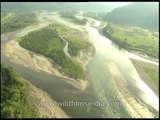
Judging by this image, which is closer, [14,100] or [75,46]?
[14,100]

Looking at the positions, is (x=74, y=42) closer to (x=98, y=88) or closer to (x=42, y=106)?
(x=98, y=88)

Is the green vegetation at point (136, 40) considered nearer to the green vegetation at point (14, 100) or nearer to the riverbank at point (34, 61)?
the riverbank at point (34, 61)

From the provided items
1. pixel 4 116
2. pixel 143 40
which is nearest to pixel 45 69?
pixel 4 116

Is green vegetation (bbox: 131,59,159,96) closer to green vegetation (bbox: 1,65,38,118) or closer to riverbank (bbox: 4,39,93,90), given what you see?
riverbank (bbox: 4,39,93,90)

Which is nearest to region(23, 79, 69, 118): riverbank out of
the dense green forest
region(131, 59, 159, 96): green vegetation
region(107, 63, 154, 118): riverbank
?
the dense green forest

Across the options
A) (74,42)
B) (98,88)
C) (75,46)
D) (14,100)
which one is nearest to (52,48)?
(75,46)

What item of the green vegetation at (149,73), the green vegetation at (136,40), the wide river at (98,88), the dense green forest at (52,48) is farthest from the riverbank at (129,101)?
the green vegetation at (136,40)
